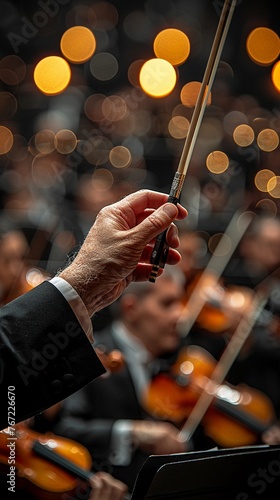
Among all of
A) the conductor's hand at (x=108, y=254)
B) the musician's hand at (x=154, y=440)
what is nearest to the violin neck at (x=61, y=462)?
the musician's hand at (x=154, y=440)

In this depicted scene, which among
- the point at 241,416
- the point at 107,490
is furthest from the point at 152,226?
the point at 241,416

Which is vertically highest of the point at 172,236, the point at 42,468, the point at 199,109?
the point at 199,109

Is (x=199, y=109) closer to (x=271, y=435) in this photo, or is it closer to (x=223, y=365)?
(x=271, y=435)

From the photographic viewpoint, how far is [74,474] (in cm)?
212

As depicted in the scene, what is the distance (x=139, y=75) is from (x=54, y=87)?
0.78m

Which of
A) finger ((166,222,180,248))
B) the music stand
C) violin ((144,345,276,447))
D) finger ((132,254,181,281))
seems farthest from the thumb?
violin ((144,345,276,447))

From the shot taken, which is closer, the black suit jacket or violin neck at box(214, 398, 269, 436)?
the black suit jacket

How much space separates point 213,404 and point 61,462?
1.19m

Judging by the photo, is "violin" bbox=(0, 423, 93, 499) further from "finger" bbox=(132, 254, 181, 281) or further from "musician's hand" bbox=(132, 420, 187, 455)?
"finger" bbox=(132, 254, 181, 281)

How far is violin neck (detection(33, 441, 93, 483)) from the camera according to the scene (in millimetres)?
2113

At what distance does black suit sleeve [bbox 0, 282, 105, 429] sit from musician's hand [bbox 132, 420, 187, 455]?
1408 mm

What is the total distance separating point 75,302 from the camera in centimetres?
126

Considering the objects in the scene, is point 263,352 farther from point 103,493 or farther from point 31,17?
point 31,17

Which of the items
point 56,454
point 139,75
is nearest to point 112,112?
point 139,75
